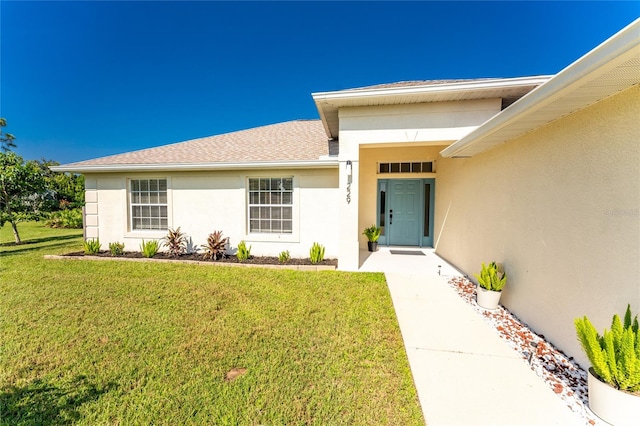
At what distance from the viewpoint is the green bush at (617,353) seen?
196 centimetres

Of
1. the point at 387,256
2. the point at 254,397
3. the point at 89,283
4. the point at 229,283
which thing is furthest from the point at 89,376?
the point at 387,256

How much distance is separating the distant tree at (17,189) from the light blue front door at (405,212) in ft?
53.5

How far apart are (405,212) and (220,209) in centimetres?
683

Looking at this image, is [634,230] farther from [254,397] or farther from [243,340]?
[243,340]

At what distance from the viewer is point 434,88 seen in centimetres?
561

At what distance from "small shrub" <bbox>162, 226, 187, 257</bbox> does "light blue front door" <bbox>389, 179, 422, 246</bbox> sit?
7575mm

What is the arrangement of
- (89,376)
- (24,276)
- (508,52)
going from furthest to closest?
(508,52), (24,276), (89,376)

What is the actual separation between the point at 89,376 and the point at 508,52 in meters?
15.1

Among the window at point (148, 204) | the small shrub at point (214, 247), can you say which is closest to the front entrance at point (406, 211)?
the small shrub at point (214, 247)

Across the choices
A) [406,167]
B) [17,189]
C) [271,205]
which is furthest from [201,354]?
[17,189]

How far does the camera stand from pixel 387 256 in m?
8.09

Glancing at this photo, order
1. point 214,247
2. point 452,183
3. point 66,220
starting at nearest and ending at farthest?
point 452,183, point 214,247, point 66,220

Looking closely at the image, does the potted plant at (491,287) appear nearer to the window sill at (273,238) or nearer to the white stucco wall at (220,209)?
the white stucco wall at (220,209)

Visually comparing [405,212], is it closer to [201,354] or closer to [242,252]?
[242,252]
